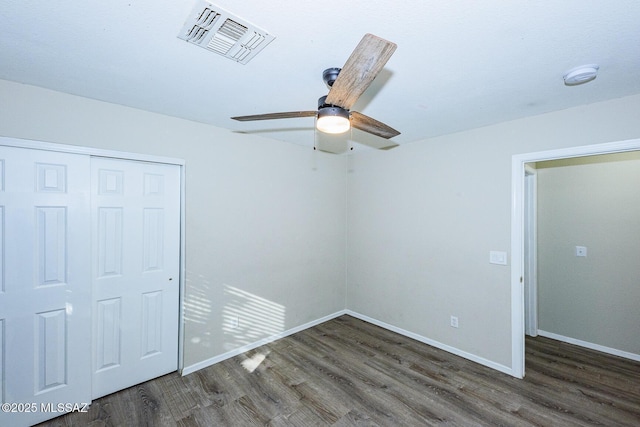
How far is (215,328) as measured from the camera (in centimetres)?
289

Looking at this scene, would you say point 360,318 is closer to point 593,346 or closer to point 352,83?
point 593,346

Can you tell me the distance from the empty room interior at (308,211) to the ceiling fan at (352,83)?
1 cm

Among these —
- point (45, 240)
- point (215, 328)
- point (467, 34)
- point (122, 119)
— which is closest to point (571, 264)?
point (467, 34)

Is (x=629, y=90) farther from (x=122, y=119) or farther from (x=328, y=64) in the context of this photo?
(x=122, y=119)

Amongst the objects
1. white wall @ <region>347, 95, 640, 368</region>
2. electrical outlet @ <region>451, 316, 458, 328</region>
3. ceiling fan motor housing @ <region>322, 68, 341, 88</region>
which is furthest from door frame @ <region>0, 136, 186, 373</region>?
electrical outlet @ <region>451, 316, 458, 328</region>

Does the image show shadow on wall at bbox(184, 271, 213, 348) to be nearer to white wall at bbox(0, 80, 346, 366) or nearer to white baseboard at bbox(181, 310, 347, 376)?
white wall at bbox(0, 80, 346, 366)

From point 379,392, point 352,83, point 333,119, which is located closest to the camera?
point 352,83

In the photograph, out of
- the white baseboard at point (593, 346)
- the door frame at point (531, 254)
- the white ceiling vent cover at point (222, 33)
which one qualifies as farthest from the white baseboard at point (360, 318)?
the white ceiling vent cover at point (222, 33)

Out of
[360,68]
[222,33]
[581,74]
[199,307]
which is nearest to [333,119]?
[360,68]

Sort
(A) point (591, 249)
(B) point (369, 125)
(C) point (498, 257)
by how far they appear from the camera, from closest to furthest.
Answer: (B) point (369, 125), (C) point (498, 257), (A) point (591, 249)

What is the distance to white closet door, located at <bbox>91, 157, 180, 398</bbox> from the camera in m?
2.31

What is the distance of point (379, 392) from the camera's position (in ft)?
7.95

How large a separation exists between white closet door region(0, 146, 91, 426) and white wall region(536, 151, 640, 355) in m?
4.88

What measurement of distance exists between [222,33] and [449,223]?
2.81 m
